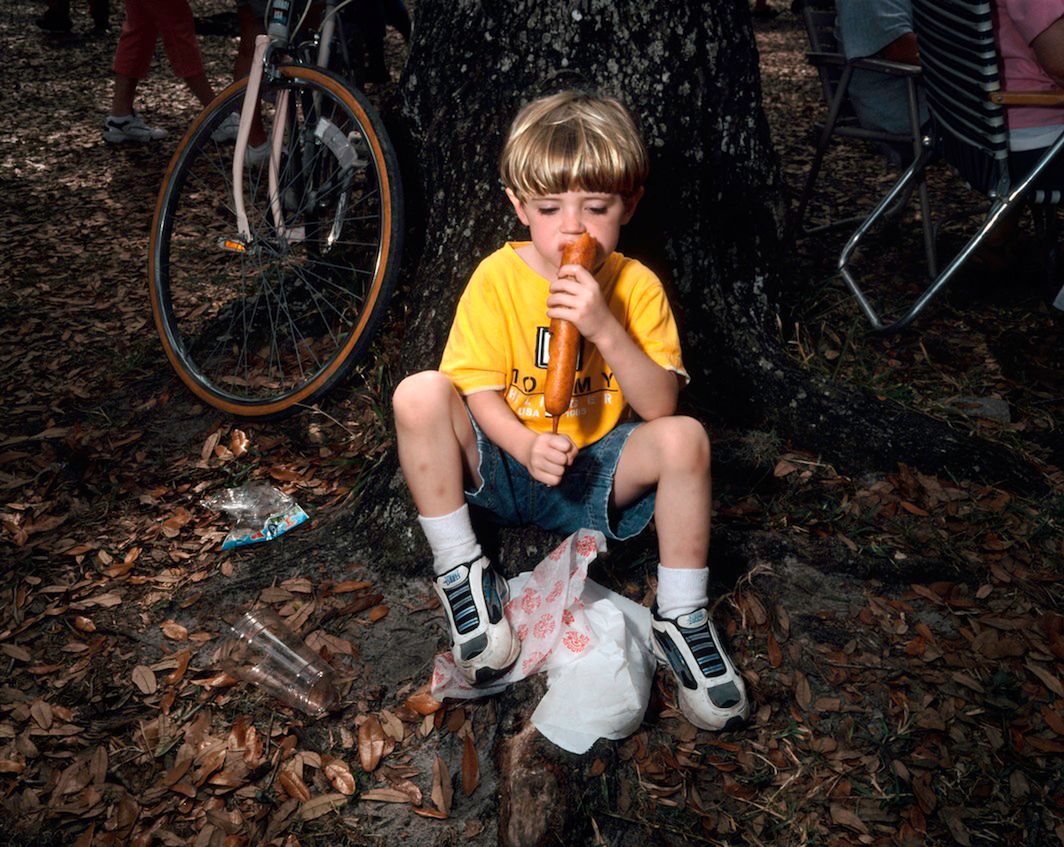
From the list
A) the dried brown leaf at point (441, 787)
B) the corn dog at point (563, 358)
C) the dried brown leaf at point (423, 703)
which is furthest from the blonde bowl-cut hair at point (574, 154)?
the dried brown leaf at point (441, 787)

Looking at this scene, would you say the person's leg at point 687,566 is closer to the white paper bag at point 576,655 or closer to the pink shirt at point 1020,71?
the white paper bag at point 576,655

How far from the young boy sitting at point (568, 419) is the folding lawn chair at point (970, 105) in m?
1.59

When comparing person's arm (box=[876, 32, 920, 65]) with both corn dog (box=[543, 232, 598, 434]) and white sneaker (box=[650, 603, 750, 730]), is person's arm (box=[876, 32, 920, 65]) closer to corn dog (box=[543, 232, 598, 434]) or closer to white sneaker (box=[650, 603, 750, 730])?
corn dog (box=[543, 232, 598, 434])

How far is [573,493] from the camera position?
226 centimetres

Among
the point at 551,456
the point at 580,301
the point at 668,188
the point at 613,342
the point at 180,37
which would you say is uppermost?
the point at 180,37

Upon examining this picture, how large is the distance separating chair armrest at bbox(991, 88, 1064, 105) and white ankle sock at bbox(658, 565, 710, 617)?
2.11 meters

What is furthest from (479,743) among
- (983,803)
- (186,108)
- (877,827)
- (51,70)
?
(51,70)

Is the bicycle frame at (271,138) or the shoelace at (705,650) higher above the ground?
the bicycle frame at (271,138)

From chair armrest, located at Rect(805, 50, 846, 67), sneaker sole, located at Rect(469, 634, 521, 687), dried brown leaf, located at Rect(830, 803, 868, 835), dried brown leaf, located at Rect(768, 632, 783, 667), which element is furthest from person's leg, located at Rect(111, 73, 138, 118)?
dried brown leaf, located at Rect(830, 803, 868, 835)

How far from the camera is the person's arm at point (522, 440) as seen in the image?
1.93m

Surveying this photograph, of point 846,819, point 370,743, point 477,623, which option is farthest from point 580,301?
point 846,819

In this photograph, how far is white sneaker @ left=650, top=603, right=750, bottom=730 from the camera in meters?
2.05

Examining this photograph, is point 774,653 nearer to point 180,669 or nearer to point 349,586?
point 349,586

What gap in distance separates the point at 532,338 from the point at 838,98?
2.85 metres
